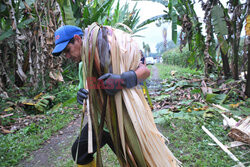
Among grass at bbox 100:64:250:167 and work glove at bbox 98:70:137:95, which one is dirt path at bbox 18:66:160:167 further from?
work glove at bbox 98:70:137:95

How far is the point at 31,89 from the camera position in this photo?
4.88 m

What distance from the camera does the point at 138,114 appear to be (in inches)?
46.0

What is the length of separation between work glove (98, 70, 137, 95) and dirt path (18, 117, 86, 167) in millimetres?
1857

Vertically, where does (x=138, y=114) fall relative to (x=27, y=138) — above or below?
above

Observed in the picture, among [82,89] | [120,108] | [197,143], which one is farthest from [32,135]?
[197,143]

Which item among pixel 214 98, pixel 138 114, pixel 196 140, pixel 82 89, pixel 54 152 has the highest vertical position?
pixel 82 89

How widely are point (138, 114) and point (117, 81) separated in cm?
28

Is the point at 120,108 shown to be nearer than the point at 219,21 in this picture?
Yes

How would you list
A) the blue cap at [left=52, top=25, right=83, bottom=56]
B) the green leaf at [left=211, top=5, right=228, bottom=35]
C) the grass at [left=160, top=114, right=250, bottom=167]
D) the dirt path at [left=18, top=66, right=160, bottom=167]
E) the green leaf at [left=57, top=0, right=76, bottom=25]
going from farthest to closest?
1. the green leaf at [left=57, top=0, right=76, bottom=25]
2. the green leaf at [left=211, top=5, right=228, bottom=35]
3. the dirt path at [left=18, top=66, right=160, bottom=167]
4. the grass at [left=160, top=114, right=250, bottom=167]
5. the blue cap at [left=52, top=25, right=83, bottom=56]

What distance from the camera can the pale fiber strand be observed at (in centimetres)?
115

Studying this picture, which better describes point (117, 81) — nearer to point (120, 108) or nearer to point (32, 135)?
point (120, 108)

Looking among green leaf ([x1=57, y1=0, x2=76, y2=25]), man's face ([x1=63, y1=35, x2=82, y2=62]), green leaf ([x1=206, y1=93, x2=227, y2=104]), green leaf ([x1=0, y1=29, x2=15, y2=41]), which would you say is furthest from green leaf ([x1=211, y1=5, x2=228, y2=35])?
green leaf ([x1=0, y1=29, x2=15, y2=41])

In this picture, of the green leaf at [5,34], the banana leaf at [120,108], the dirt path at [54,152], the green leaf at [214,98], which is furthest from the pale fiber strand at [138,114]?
the green leaf at [5,34]

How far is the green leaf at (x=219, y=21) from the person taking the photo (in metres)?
4.20
